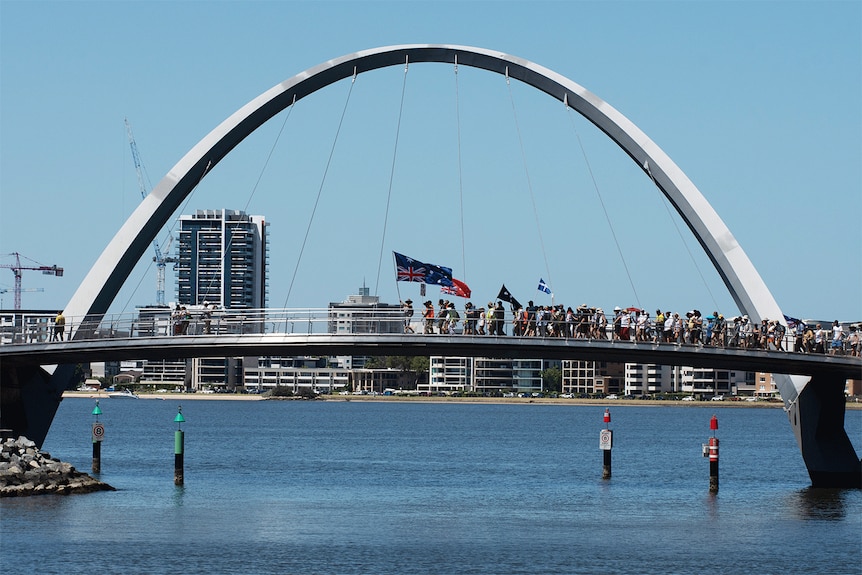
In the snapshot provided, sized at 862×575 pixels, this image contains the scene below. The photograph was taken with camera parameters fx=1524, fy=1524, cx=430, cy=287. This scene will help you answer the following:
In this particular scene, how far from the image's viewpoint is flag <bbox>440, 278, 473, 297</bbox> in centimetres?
5669

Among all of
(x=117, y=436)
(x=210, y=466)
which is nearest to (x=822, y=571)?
(x=210, y=466)

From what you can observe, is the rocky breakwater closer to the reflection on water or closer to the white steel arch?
the white steel arch

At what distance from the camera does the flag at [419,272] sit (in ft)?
184

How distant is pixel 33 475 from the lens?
173 ft

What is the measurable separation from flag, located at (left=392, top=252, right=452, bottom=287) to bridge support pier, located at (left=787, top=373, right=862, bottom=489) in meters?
14.3

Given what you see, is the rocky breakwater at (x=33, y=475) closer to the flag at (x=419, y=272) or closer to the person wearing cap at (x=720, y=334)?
the flag at (x=419, y=272)

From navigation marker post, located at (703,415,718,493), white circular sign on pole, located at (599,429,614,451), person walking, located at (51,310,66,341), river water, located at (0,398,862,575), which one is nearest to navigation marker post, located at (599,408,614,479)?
white circular sign on pole, located at (599,429,614,451)

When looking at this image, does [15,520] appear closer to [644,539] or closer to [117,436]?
[644,539]

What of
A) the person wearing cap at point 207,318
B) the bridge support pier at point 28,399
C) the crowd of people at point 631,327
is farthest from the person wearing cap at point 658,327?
the bridge support pier at point 28,399

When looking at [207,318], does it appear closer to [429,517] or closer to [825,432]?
[429,517]

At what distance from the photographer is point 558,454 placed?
90250 mm

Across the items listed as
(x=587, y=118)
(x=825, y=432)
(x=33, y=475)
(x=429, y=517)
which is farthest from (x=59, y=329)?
(x=825, y=432)

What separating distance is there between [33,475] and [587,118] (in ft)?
90.8

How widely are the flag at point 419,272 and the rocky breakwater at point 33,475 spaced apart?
13.2m
